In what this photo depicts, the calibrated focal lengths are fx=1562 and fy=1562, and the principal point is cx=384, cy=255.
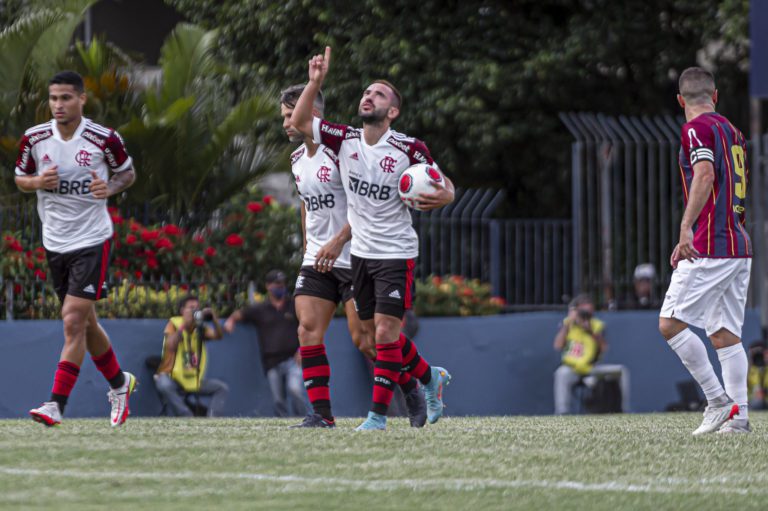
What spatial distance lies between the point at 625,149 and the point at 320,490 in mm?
12742

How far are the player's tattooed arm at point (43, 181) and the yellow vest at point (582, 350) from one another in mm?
8883

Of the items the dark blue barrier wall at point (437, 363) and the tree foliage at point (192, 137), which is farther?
the tree foliage at point (192, 137)

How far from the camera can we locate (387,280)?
881 centimetres

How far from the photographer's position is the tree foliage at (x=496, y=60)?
21266mm

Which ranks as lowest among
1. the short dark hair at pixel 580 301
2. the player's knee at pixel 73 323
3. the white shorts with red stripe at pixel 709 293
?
the short dark hair at pixel 580 301

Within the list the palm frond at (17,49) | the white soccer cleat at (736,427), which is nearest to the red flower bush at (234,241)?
the palm frond at (17,49)

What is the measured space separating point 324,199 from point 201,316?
19.7 feet

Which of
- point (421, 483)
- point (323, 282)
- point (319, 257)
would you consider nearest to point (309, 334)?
point (323, 282)

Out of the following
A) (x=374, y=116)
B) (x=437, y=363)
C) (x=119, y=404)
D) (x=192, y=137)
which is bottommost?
(x=437, y=363)

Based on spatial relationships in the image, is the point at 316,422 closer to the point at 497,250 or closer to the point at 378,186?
the point at 378,186

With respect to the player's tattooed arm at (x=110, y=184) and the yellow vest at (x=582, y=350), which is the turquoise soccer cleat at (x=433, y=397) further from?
the yellow vest at (x=582, y=350)

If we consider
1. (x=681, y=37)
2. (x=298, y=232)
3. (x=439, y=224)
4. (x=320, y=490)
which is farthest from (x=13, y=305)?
(x=681, y=37)

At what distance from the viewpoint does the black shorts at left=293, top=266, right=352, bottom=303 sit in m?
9.25

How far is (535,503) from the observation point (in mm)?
5629
